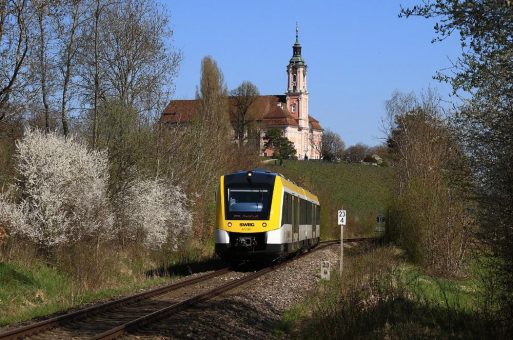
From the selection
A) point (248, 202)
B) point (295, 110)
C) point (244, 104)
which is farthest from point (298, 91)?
point (248, 202)

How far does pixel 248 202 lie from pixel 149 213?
680 cm

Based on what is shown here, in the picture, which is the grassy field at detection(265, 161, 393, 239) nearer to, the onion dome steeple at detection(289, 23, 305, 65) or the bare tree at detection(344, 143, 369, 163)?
the bare tree at detection(344, 143, 369, 163)

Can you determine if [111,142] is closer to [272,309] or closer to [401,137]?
[272,309]

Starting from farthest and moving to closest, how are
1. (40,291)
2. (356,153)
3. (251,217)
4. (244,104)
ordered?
1. (356,153)
2. (244,104)
3. (251,217)
4. (40,291)

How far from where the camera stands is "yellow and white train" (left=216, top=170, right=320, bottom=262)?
2347 cm

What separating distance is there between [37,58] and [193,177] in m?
11.8

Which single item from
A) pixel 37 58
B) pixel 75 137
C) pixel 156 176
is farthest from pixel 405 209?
pixel 37 58

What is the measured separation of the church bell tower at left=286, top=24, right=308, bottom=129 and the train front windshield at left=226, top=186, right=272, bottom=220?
5189 inches

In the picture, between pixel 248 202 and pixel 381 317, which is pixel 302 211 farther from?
pixel 381 317

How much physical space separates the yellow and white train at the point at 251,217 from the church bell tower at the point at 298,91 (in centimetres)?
13166

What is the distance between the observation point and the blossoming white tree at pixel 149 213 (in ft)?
94.7

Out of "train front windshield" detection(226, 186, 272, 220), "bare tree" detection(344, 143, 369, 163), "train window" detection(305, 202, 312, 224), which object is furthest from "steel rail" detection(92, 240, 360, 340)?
"bare tree" detection(344, 143, 369, 163)

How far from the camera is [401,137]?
4831 centimetres

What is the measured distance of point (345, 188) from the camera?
89.5 metres
